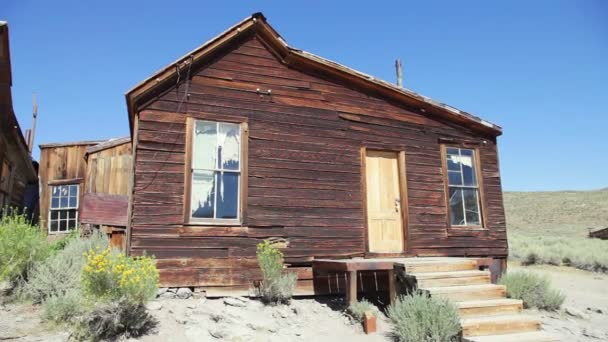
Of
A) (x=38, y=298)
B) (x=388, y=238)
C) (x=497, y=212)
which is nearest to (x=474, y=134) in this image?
(x=497, y=212)

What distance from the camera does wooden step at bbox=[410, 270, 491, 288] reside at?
7.19 meters

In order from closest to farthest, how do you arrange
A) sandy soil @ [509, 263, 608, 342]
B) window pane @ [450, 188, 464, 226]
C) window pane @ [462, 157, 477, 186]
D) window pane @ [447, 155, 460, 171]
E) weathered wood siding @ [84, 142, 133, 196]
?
1. sandy soil @ [509, 263, 608, 342]
2. window pane @ [450, 188, 464, 226]
3. window pane @ [447, 155, 460, 171]
4. window pane @ [462, 157, 477, 186]
5. weathered wood siding @ [84, 142, 133, 196]

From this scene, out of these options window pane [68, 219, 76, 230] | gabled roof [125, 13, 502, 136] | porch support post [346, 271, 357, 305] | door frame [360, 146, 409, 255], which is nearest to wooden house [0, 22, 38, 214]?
window pane [68, 219, 76, 230]

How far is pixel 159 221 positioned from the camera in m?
7.57

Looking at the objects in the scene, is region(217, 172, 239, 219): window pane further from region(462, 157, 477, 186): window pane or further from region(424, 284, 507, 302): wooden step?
region(462, 157, 477, 186): window pane

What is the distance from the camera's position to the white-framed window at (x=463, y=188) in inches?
409

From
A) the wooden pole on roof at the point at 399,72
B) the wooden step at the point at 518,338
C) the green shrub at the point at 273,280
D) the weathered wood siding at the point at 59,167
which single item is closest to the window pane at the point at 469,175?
the wooden step at the point at 518,338

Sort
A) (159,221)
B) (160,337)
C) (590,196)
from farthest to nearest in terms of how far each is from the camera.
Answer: (590,196), (159,221), (160,337)

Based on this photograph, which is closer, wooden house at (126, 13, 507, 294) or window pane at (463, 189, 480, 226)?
wooden house at (126, 13, 507, 294)

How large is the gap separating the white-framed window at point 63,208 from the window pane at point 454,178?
39.5ft

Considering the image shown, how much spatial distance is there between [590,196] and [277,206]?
2526 inches

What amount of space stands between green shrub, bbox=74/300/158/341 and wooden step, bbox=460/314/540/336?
449 cm

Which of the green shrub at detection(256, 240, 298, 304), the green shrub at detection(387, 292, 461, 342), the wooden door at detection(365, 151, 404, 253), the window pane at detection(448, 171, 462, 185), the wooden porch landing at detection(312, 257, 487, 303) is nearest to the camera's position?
the green shrub at detection(387, 292, 461, 342)

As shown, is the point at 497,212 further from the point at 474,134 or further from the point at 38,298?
the point at 38,298
